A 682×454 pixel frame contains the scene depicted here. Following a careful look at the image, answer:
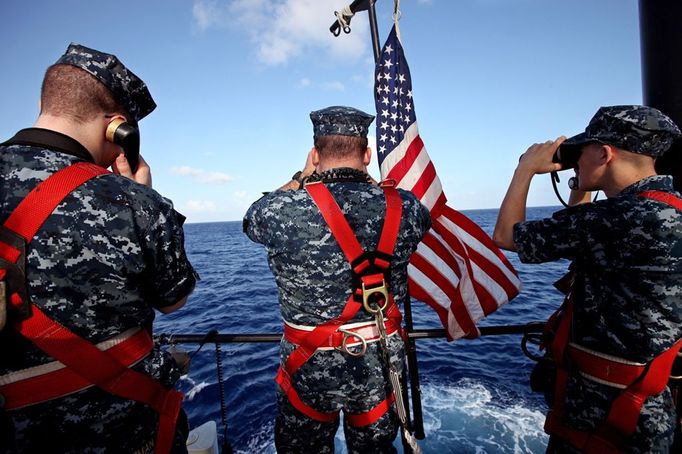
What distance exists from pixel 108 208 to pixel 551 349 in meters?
2.92

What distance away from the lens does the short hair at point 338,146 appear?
2.53 metres

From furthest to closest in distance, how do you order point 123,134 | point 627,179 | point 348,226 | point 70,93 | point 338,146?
point 338,146 < point 348,226 < point 627,179 < point 123,134 < point 70,93

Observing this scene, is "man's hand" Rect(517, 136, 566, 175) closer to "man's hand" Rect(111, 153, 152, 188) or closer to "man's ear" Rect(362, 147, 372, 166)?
"man's ear" Rect(362, 147, 372, 166)

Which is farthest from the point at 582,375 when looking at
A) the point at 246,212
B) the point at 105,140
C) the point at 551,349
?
the point at 105,140

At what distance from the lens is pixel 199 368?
997cm

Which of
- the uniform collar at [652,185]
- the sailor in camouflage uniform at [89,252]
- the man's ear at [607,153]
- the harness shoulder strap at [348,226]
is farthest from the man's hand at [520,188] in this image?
the sailor in camouflage uniform at [89,252]

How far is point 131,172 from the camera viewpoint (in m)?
2.05

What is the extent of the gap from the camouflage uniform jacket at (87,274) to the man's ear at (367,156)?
1520 millimetres

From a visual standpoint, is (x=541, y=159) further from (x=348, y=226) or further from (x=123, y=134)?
(x=123, y=134)

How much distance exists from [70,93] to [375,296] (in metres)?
2.06

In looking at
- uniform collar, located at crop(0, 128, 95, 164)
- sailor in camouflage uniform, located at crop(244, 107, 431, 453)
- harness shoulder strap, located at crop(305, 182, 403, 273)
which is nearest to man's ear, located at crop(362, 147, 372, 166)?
sailor in camouflage uniform, located at crop(244, 107, 431, 453)

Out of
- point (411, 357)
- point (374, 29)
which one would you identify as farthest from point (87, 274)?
point (374, 29)

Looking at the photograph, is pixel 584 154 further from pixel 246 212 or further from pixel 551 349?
pixel 246 212

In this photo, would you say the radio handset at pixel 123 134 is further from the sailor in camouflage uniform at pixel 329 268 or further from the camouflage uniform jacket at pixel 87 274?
the sailor in camouflage uniform at pixel 329 268
